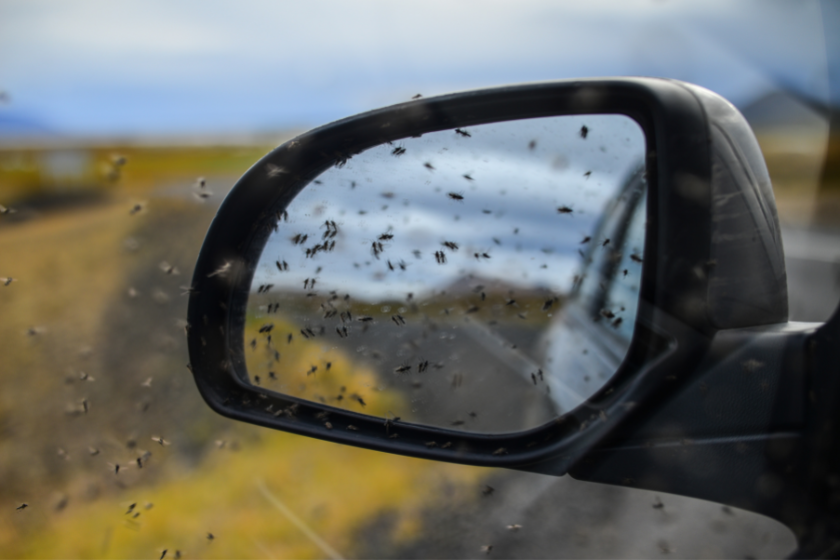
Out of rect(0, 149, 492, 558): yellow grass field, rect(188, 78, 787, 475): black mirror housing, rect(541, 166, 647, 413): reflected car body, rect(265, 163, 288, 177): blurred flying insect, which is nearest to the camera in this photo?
rect(188, 78, 787, 475): black mirror housing

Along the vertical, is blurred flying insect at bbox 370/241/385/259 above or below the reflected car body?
above

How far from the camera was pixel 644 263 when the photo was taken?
5.57 ft

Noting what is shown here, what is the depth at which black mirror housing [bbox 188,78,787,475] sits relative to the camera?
153cm

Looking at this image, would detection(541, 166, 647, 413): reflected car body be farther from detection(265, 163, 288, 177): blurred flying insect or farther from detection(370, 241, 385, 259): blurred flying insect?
detection(265, 163, 288, 177): blurred flying insect

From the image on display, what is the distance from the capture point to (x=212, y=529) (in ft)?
13.9

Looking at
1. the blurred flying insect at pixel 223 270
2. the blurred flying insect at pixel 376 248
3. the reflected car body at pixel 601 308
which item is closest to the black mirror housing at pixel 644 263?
the blurred flying insect at pixel 223 270

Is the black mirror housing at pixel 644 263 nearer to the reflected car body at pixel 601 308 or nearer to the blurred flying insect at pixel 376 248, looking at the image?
the reflected car body at pixel 601 308

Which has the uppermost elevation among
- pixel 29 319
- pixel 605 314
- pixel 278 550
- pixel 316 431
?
pixel 605 314

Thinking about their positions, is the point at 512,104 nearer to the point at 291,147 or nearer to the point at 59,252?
the point at 291,147

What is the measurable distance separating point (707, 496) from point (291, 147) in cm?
198

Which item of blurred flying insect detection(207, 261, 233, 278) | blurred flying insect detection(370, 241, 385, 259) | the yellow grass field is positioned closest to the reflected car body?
blurred flying insect detection(370, 241, 385, 259)

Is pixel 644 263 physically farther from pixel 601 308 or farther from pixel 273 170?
pixel 273 170

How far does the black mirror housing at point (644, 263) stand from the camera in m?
1.53

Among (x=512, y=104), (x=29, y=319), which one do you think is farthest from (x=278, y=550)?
(x=29, y=319)
